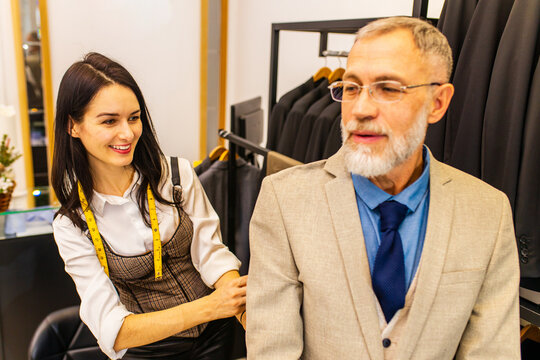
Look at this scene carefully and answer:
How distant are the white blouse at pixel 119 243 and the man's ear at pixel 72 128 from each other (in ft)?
0.65

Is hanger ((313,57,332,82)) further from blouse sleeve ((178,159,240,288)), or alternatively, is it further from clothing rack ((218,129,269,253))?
blouse sleeve ((178,159,240,288))

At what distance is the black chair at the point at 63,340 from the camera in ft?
4.95

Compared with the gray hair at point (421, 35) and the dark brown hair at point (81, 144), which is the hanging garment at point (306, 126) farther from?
the gray hair at point (421, 35)

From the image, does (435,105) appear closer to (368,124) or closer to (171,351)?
(368,124)

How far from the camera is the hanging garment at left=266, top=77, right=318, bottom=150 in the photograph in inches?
82.7

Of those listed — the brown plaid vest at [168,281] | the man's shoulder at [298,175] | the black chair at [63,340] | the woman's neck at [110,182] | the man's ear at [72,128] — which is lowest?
the black chair at [63,340]

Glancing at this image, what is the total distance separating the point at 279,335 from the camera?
1016mm

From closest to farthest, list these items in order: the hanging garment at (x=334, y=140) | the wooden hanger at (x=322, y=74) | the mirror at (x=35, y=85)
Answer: the hanging garment at (x=334, y=140) → the wooden hanger at (x=322, y=74) → the mirror at (x=35, y=85)

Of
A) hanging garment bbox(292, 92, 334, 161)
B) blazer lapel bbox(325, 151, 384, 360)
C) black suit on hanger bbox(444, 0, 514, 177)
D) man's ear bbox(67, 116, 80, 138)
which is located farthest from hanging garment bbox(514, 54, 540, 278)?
man's ear bbox(67, 116, 80, 138)

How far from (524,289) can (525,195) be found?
304 millimetres

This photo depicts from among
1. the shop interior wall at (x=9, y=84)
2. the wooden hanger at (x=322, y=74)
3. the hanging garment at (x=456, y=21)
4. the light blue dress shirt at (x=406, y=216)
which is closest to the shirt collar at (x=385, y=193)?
the light blue dress shirt at (x=406, y=216)

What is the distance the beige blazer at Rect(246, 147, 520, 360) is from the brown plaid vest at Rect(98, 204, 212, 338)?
18.1 inches

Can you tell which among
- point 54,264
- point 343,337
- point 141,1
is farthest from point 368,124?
point 141,1

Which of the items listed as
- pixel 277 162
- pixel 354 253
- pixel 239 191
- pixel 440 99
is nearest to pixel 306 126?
pixel 277 162
